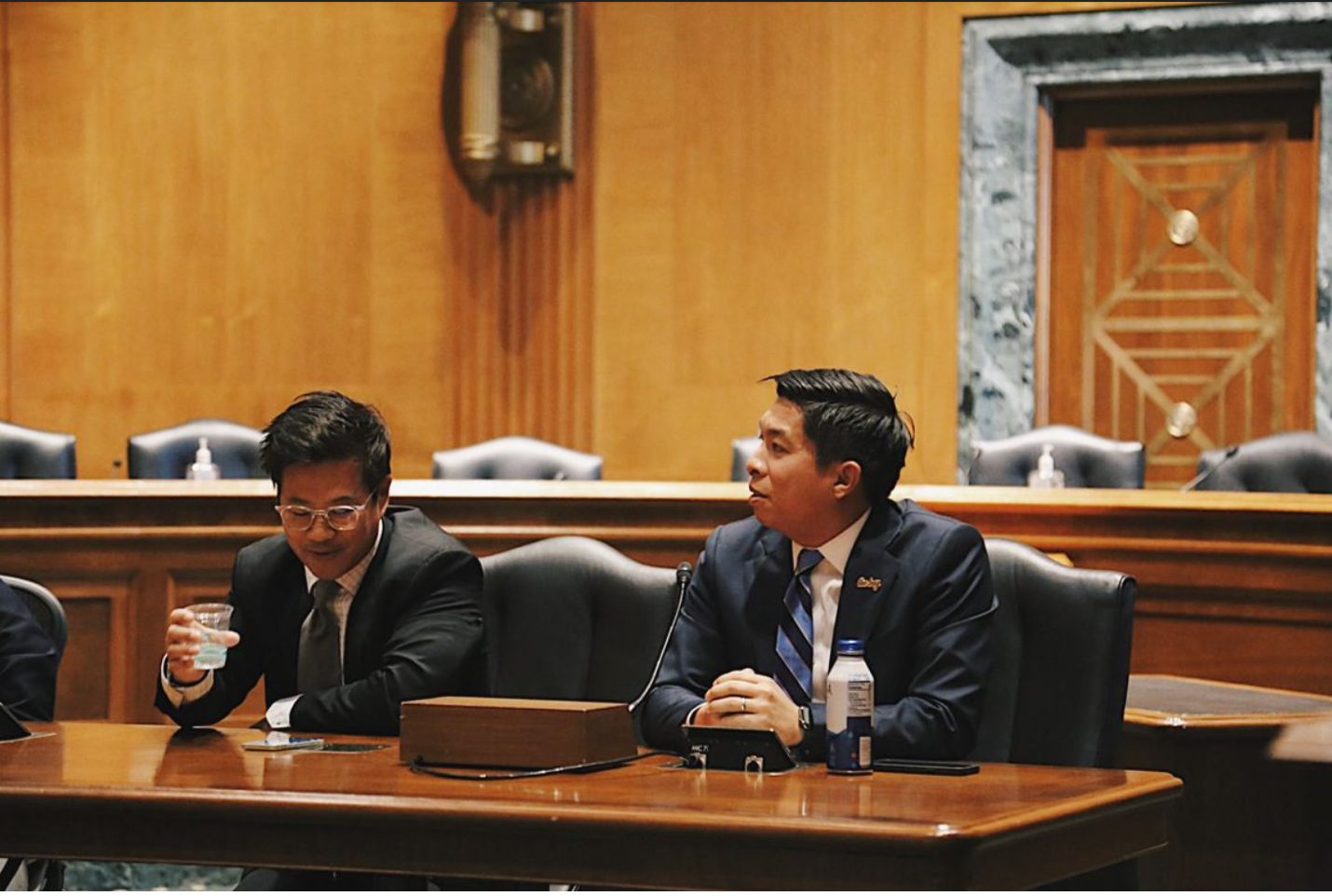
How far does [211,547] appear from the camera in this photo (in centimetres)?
443

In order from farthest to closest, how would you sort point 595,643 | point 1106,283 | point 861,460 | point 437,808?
1. point 1106,283
2. point 595,643
3. point 861,460
4. point 437,808

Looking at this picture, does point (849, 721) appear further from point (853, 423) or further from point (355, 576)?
point (355, 576)

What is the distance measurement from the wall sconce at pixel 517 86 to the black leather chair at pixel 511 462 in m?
1.97

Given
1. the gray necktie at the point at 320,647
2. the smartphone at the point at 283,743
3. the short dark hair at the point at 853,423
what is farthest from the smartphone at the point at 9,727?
the short dark hair at the point at 853,423

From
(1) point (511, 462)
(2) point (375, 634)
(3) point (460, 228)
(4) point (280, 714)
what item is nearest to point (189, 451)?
(1) point (511, 462)

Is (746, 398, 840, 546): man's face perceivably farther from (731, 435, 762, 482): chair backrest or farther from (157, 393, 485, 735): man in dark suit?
(731, 435, 762, 482): chair backrest

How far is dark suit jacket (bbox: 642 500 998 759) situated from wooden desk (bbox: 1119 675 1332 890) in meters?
0.85

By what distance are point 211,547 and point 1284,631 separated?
2.59 m

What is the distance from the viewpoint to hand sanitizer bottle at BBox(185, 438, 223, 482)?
5.64m

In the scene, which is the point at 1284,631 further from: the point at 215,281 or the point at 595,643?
the point at 215,281

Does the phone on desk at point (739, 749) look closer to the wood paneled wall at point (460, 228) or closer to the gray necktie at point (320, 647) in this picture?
the gray necktie at point (320, 647)

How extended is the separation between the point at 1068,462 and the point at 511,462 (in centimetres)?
183

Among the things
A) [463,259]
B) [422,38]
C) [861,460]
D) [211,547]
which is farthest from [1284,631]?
[422,38]

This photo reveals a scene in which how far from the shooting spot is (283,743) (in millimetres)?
2529
